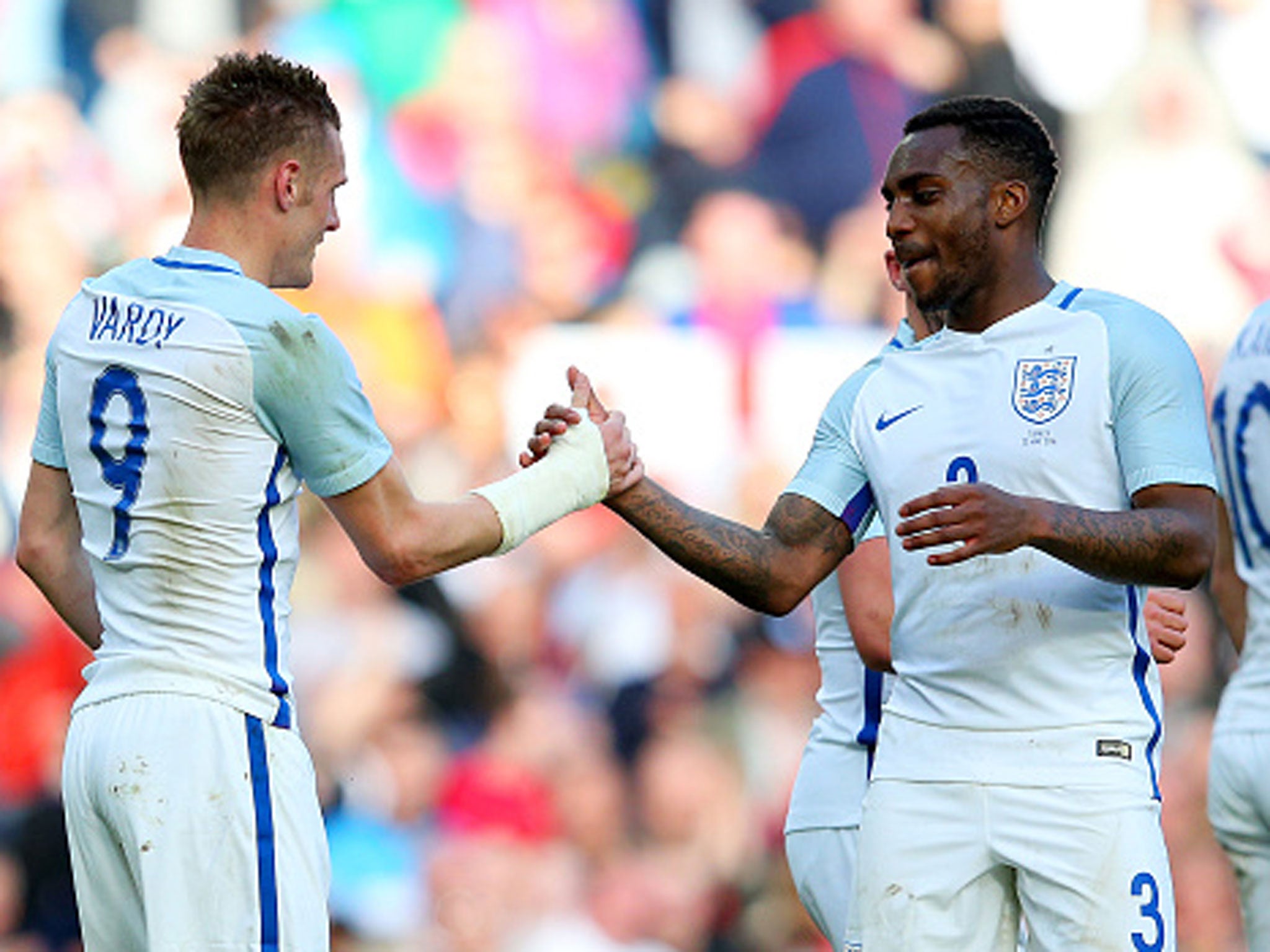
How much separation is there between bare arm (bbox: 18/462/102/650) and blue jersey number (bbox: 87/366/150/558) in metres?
0.30

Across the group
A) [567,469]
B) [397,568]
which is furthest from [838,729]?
[397,568]

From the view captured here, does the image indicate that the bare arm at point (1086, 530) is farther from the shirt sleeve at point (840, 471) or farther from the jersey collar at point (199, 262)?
the jersey collar at point (199, 262)

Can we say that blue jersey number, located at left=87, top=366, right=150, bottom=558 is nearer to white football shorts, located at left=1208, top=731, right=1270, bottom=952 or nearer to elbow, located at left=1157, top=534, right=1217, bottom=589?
elbow, located at left=1157, top=534, right=1217, bottom=589

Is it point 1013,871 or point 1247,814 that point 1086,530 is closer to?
point 1013,871

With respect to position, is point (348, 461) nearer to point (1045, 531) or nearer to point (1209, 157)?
point (1045, 531)

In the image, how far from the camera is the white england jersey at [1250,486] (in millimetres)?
4590

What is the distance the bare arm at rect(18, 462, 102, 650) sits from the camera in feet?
13.1

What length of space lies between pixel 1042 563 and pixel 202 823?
1.62m

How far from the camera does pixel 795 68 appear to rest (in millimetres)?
7672

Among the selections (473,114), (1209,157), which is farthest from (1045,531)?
(1209,157)

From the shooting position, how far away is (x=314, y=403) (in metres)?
3.62

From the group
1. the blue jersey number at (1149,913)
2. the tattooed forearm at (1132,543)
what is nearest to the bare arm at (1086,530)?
the tattooed forearm at (1132,543)

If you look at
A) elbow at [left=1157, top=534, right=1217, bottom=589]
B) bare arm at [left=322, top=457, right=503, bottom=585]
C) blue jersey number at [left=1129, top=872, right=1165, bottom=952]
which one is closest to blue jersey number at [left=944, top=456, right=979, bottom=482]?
elbow at [left=1157, top=534, right=1217, bottom=589]

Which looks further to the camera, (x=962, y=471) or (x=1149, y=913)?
(x=962, y=471)
